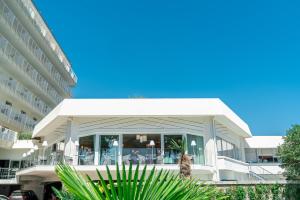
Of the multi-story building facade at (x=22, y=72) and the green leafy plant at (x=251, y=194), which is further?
the multi-story building facade at (x=22, y=72)

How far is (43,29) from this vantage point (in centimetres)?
4266

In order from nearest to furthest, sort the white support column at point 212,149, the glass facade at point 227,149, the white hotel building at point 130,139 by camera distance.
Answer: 1. the white hotel building at point 130,139
2. the white support column at point 212,149
3. the glass facade at point 227,149

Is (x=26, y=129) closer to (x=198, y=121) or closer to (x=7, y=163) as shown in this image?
(x=7, y=163)

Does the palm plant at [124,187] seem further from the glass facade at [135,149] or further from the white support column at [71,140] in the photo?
the white support column at [71,140]

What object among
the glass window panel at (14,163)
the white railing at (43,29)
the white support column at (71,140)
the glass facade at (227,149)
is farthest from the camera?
the white railing at (43,29)

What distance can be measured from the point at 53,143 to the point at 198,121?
11822mm

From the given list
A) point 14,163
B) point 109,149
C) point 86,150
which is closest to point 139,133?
point 109,149

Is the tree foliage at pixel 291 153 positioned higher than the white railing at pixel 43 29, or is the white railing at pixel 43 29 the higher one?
the white railing at pixel 43 29

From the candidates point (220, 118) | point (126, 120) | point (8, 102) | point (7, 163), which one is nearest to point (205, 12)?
point (220, 118)

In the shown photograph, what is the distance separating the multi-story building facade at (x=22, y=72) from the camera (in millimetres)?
33219

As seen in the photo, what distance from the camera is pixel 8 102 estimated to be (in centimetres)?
3528

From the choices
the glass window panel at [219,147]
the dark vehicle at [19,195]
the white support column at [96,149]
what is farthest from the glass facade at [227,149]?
the dark vehicle at [19,195]

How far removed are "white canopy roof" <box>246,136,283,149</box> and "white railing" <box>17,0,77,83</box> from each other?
1118 inches

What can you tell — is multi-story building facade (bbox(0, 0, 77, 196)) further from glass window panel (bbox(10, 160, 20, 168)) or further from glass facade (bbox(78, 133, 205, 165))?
glass facade (bbox(78, 133, 205, 165))
